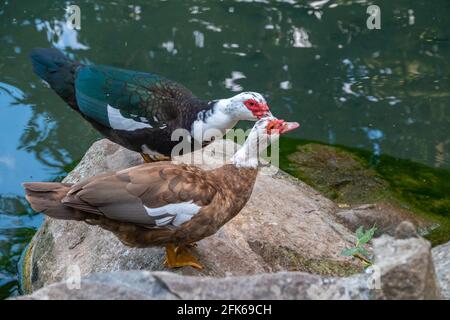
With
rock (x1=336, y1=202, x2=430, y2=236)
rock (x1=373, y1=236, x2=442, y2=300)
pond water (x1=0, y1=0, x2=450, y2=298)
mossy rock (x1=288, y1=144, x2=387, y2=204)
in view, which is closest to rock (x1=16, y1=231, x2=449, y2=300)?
rock (x1=373, y1=236, x2=442, y2=300)

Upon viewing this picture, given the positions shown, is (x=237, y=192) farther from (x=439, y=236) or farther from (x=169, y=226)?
(x=439, y=236)

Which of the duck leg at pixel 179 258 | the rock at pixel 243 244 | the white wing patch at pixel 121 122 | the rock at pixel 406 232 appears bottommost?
the rock at pixel 243 244

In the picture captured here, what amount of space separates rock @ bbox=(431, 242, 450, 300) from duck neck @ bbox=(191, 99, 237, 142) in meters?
1.46

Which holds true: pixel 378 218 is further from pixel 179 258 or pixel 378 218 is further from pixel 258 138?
pixel 179 258

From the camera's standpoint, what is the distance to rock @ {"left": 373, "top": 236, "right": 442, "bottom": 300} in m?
2.33

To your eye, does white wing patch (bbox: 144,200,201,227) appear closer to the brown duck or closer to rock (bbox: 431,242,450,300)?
the brown duck

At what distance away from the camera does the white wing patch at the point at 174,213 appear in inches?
133

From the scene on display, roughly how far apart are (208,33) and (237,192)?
424cm

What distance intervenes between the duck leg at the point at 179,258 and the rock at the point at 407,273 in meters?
1.40

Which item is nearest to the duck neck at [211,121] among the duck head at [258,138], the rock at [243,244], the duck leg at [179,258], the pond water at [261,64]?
the rock at [243,244]

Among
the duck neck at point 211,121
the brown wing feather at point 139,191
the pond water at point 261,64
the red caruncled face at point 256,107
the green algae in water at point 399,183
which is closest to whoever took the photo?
the brown wing feather at point 139,191

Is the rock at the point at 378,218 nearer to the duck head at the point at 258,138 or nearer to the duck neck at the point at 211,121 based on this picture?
the duck neck at the point at 211,121

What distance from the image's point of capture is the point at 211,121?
14.6 feet

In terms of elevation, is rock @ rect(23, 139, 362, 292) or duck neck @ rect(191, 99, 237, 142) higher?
duck neck @ rect(191, 99, 237, 142)
